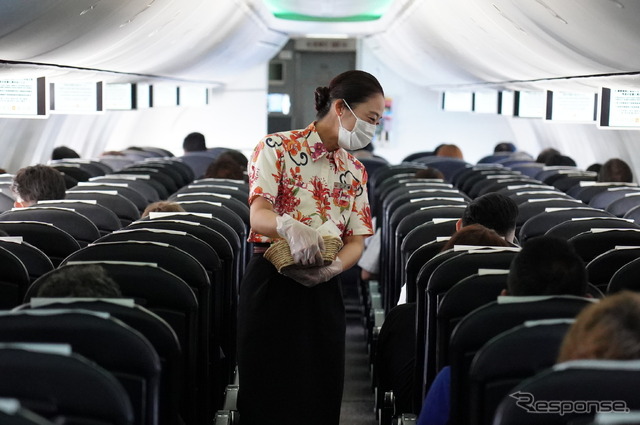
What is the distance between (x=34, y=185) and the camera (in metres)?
7.62

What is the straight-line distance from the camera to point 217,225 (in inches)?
241

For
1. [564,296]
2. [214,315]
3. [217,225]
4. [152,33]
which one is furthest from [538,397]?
[152,33]

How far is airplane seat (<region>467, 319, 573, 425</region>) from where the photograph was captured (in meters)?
2.96

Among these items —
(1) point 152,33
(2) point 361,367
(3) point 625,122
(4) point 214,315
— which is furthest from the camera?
(1) point 152,33

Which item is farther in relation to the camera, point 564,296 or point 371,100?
point 371,100

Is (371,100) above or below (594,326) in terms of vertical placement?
above

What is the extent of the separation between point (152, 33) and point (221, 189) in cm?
295

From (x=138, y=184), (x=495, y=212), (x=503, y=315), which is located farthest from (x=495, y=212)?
(x=138, y=184)

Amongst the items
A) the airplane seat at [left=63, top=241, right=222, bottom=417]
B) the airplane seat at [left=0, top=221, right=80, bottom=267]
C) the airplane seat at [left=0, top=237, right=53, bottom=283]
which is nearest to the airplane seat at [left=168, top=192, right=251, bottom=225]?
the airplane seat at [left=0, top=221, right=80, bottom=267]

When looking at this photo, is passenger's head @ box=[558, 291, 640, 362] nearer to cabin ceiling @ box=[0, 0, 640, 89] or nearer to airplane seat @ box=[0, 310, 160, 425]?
airplane seat @ box=[0, 310, 160, 425]

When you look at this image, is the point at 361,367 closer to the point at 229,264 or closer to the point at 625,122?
the point at 229,264

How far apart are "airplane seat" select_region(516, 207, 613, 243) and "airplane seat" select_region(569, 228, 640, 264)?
1.44m

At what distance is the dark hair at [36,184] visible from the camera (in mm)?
7590

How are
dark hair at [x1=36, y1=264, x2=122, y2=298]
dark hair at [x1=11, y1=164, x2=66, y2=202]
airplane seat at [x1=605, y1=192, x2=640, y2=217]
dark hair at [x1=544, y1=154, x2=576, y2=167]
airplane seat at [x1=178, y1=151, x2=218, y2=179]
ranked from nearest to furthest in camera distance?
dark hair at [x1=36, y1=264, x2=122, y2=298], dark hair at [x1=11, y1=164, x2=66, y2=202], airplane seat at [x1=605, y1=192, x2=640, y2=217], dark hair at [x1=544, y1=154, x2=576, y2=167], airplane seat at [x1=178, y1=151, x2=218, y2=179]
